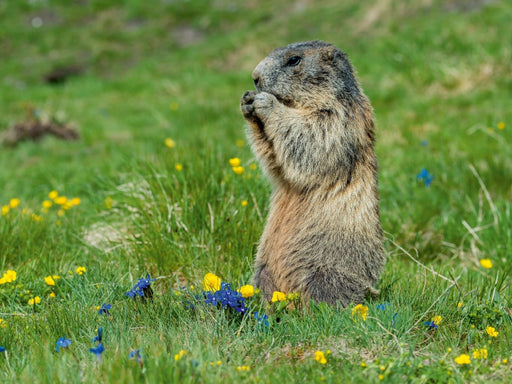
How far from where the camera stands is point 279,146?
3436mm

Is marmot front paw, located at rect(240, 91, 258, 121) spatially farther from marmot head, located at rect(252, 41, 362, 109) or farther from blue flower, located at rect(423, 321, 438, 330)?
blue flower, located at rect(423, 321, 438, 330)

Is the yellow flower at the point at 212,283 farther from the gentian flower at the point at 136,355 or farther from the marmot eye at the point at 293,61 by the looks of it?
the marmot eye at the point at 293,61

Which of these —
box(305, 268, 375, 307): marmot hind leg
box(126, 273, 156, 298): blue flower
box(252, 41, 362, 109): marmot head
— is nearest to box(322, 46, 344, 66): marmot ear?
box(252, 41, 362, 109): marmot head

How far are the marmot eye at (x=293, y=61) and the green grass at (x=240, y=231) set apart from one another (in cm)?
105

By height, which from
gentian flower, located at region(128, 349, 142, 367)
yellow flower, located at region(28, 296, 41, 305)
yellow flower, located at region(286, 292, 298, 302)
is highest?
gentian flower, located at region(128, 349, 142, 367)

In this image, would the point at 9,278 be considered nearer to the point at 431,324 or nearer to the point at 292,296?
the point at 292,296

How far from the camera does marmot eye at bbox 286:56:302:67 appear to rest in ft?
11.9

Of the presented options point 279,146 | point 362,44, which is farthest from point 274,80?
point 362,44

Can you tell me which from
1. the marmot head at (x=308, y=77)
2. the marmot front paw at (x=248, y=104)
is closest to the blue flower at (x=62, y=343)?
the marmot front paw at (x=248, y=104)

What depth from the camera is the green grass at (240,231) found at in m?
2.56

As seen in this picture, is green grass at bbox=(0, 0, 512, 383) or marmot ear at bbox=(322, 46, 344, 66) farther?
marmot ear at bbox=(322, 46, 344, 66)

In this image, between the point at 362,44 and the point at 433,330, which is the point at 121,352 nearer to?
the point at 433,330

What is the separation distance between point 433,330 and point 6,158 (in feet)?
22.5

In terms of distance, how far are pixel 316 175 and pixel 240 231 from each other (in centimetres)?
91
